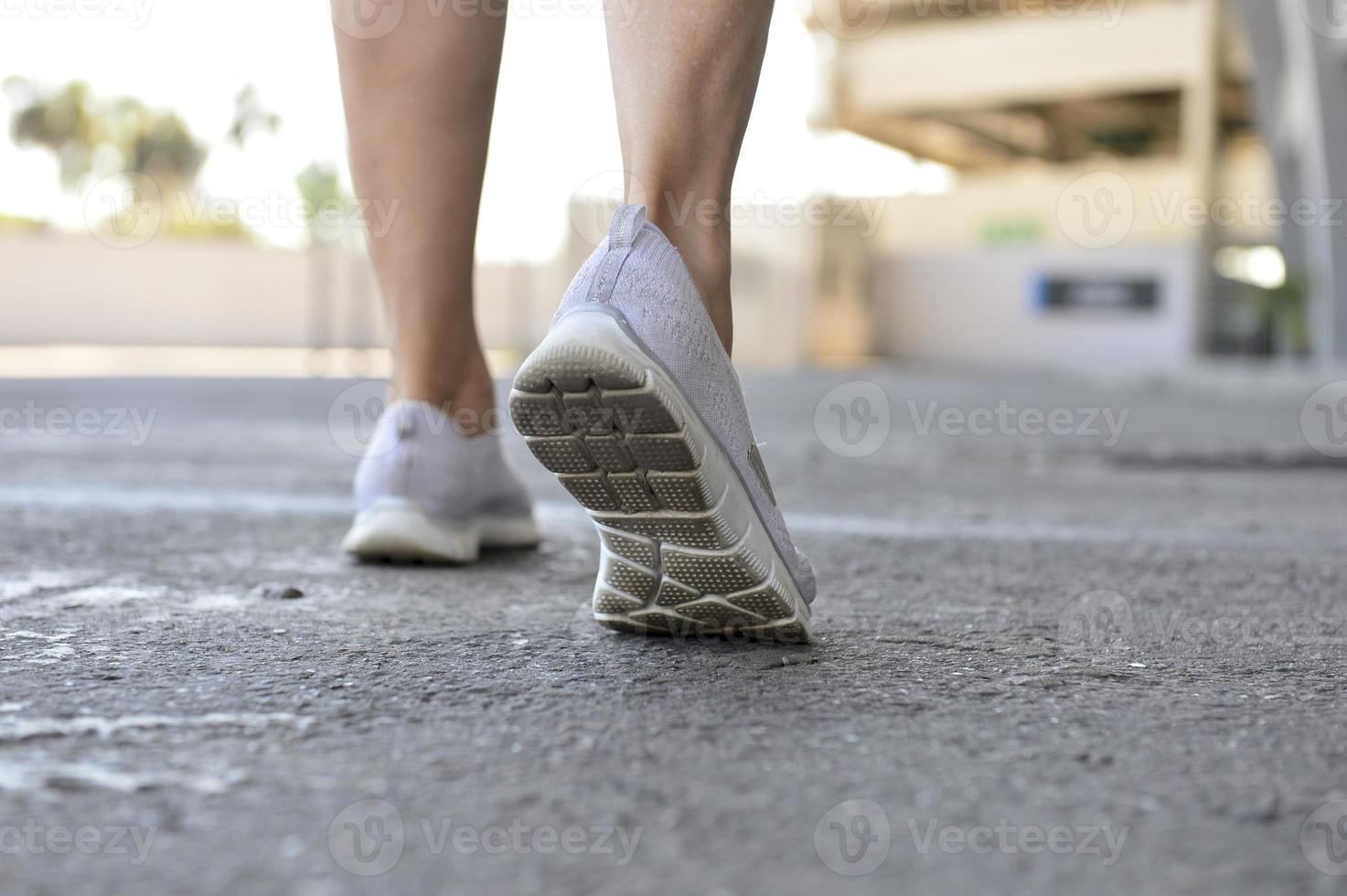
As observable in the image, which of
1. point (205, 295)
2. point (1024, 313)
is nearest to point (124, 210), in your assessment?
point (205, 295)

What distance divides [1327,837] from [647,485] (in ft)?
1.56

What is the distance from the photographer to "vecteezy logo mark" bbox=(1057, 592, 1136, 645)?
1091 mm

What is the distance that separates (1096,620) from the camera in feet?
3.87

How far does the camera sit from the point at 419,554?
4.70 feet

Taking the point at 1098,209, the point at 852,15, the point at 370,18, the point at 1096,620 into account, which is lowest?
the point at 1096,620

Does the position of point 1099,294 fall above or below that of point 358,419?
above

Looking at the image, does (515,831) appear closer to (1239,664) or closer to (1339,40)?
(1239,664)

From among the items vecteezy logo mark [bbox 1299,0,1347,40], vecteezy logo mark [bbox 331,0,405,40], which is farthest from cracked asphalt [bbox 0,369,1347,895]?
vecteezy logo mark [bbox 1299,0,1347,40]

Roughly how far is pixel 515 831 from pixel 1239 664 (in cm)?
66

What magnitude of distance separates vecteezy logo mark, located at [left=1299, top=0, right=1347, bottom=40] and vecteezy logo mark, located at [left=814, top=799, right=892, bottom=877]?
10047 millimetres

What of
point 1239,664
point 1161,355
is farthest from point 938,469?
point 1161,355
